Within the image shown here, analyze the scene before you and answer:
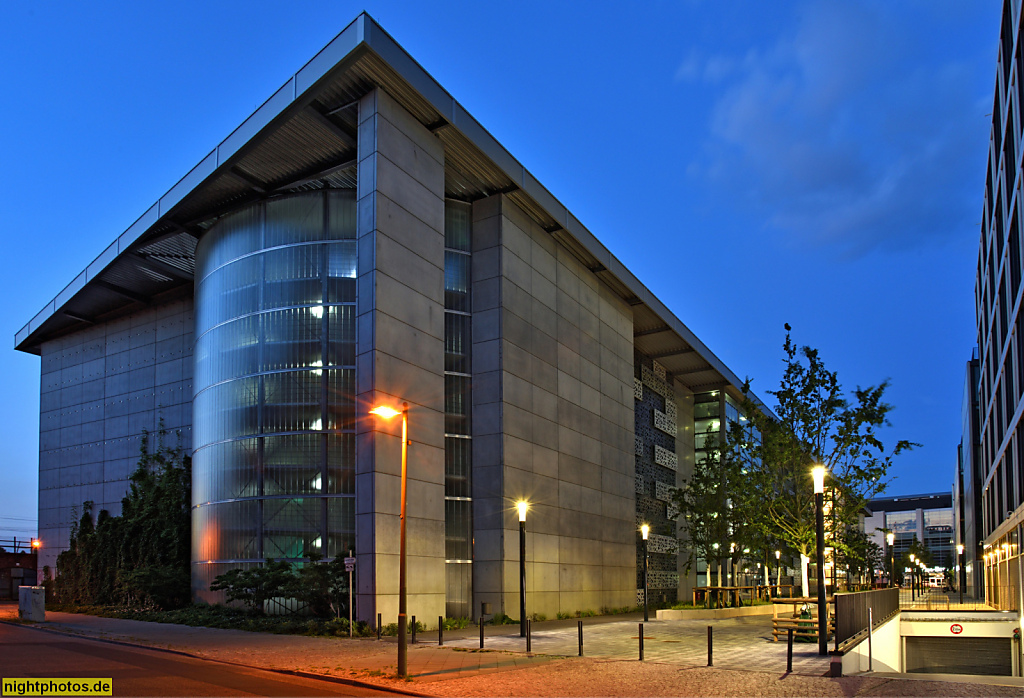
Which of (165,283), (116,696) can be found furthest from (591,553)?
(116,696)

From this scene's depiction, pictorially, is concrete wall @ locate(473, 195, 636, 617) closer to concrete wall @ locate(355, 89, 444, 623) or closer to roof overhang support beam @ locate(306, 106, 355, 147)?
concrete wall @ locate(355, 89, 444, 623)

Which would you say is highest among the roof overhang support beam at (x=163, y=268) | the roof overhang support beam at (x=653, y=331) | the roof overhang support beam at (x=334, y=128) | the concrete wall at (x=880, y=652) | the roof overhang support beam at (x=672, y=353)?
the roof overhang support beam at (x=334, y=128)

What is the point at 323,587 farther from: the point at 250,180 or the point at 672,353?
the point at 672,353

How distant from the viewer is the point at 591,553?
44.0m

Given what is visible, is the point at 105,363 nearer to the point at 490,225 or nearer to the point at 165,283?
the point at 165,283

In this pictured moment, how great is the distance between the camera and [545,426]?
40406mm

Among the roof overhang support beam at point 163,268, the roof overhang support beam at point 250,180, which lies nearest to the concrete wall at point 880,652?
the roof overhang support beam at point 250,180

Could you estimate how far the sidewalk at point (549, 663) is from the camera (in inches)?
631

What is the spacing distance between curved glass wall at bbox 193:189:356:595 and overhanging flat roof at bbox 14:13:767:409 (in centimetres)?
152

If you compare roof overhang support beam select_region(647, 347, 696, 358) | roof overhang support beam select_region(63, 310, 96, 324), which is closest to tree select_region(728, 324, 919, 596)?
roof overhang support beam select_region(647, 347, 696, 358)

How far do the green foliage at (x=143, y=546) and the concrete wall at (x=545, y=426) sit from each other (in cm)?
1511

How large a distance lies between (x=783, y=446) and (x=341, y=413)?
67.2ft

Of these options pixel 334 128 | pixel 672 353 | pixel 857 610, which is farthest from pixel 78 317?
pixel 857 610

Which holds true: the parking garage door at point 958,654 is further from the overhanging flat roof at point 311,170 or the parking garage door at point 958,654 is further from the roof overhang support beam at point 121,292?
the roof overhang support beam at point 121,292
